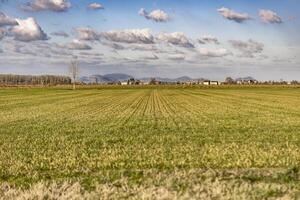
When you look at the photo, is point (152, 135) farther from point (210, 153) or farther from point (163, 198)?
point (163, 198)

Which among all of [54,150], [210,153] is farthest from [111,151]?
[210,153]

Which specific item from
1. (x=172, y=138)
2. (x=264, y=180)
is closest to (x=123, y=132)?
(x=172, y=138)

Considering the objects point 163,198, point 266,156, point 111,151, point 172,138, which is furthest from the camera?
point 172,138

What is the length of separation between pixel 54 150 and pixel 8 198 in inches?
312

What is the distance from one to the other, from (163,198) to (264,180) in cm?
295

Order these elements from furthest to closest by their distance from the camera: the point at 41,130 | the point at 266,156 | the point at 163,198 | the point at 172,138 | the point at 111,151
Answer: the point at 41,130 < the point at 172,138 < the point at 111,151 < the point at 266,156 < the point at 163,198

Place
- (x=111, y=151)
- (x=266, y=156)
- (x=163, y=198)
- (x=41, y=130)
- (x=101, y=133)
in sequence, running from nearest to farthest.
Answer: (x=163, y=198) → (x=266, y=156) → (x=111, y=151) → (x=101, y=133) → (x=41, y=130)

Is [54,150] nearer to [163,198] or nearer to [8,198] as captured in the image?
[8,198]

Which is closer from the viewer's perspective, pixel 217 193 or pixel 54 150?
Result: pixel 217 193

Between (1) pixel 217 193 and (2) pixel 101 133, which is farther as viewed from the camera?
(2) pixel 101 133

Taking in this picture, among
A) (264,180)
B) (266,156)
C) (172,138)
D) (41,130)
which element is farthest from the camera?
(41,130)

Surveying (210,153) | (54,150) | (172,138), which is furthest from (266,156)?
(54,150)

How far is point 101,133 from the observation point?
994 inches

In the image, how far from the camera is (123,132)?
25.4 m
